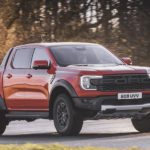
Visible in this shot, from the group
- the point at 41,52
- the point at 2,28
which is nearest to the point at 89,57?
the point at 41,52

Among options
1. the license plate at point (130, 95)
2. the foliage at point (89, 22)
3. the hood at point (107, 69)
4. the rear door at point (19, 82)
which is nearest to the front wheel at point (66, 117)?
the hood at point (107, 69)

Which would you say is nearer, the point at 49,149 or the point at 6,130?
the point at 49,149

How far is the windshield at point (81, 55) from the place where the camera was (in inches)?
620

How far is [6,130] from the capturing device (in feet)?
59.8

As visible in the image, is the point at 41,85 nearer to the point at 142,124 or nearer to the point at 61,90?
the point at 61,90

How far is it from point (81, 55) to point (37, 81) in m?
0.98

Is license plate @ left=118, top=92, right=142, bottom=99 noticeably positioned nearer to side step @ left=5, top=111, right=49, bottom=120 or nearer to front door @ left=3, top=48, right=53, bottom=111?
front door @ left=3, top=48, right=53, bottom=111

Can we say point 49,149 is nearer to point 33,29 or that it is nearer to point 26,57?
point 26,57

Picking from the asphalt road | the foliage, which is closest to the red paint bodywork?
the asphalt road

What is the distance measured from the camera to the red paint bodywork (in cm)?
1478

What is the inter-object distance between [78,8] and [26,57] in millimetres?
14297

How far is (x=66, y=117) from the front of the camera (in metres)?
15.0

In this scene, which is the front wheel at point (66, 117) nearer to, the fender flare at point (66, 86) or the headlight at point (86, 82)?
the fender flare at point (66, 86)

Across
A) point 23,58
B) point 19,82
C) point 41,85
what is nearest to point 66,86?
point 41,85
